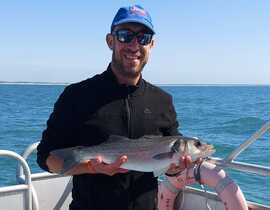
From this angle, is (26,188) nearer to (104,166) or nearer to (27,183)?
(27,183)

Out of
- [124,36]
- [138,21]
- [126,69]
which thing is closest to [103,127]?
[126,69]

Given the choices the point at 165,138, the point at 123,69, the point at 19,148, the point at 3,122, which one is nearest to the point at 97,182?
the point at 165,138

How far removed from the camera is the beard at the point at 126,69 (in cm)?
305

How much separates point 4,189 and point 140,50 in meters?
2.25

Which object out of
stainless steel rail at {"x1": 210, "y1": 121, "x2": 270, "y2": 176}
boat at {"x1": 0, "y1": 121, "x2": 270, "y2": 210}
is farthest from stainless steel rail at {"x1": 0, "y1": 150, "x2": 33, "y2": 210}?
stainless steel rail at {"x1": 210, "y1": 121, "x2": 270, "y2": 176}

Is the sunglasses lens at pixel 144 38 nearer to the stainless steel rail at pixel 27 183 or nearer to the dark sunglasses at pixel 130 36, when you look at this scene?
the dark sunglasses at pixel 130 36

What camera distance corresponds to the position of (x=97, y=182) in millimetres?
2979

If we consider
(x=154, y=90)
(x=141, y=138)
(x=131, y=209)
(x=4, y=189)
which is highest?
(x=154, y=90)

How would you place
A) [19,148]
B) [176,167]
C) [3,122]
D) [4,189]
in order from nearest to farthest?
[176,167] < [4,189] < [19,148] < [3,122]

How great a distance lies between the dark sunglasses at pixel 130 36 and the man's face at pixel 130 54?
14 millimetres

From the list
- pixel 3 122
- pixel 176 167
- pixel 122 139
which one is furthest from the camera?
pixel 3 122

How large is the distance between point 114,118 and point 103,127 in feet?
0.29

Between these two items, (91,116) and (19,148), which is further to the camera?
(19,148)

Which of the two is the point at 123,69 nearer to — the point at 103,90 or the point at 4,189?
the point at 103,90
